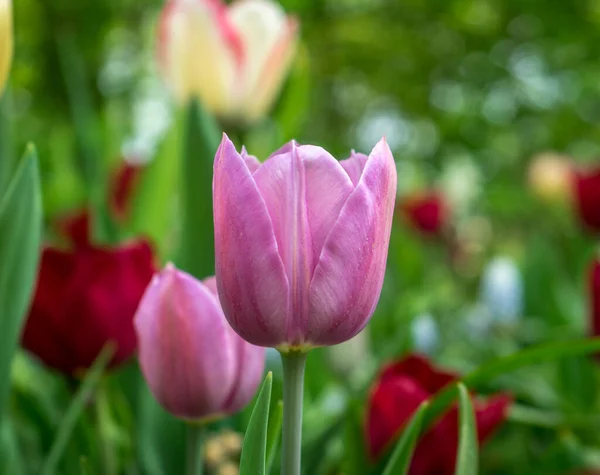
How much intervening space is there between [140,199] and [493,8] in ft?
11.4

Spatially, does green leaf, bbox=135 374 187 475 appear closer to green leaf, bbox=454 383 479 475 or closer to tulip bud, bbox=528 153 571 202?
green leaf, bbox=454 383 479 475

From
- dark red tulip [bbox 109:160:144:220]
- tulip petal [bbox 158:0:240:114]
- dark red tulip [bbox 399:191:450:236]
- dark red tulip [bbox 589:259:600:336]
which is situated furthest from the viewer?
dark red tulip [bbox 399:191:450:236]

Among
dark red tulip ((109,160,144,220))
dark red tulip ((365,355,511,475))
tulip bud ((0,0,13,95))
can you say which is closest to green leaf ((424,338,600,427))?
dark red tulip ((365,355,511,475))

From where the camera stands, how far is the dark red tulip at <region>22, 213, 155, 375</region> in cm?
43

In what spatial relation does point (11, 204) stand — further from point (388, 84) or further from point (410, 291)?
point (388, 84)

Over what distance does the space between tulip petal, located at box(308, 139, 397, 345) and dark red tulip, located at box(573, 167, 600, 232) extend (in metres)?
0.87

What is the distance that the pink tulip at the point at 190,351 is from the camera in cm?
31

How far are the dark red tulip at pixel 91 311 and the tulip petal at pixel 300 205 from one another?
0.63ft

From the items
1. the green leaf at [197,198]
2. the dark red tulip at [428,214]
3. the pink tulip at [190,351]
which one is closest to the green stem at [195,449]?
the pink tulip at [190,351]

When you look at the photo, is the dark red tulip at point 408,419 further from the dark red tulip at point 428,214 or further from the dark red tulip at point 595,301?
the dark red tulip at point 428,214

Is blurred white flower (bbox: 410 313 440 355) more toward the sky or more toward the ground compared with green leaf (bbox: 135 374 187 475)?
more toward the ground

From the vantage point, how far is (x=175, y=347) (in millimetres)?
306

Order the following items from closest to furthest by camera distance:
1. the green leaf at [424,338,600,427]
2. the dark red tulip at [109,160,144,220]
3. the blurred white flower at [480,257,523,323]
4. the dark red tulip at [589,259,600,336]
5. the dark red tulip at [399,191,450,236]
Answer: the green leaf at [424,338,600,427]
the dark red tulip at [589,259,600,336]
the blurred white flower at [480,257,523,323]
the dark red tulip at [109,160,144,220]
the dark red tulip at [399,191,450,236]

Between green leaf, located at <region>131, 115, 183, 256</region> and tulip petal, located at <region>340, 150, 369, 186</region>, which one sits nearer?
tulip petal, located at <region>340, 150, 369, 186</region>
